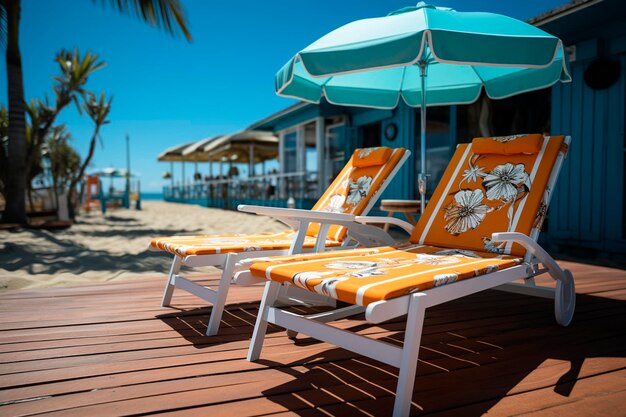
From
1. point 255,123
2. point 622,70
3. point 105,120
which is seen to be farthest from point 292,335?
point 255,123

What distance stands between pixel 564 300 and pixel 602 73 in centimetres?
377

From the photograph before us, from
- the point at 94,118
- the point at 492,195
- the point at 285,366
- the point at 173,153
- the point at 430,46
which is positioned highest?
the point at 94,118

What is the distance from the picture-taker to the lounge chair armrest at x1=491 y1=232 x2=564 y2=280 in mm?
1848

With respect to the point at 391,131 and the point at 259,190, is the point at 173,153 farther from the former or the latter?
the point at 391,131

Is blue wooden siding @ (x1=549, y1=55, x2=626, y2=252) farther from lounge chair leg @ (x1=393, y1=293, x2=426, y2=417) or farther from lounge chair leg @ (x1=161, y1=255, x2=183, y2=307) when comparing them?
lounge chair leg @ (x1=161, y1=255, x2=183, y2=307)

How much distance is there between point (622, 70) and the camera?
4766 millimetres

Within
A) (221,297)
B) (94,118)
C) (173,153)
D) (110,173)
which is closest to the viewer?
(221,297)

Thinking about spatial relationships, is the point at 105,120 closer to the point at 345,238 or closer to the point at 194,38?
the point at 194,38

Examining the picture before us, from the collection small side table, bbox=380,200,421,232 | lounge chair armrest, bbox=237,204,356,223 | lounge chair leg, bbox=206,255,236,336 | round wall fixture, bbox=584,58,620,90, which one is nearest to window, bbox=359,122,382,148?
round wall fixture, bbox=584,58,620,90

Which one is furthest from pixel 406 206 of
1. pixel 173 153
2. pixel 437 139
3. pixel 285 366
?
pixel 173 153

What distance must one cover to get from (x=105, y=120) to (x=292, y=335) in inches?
395

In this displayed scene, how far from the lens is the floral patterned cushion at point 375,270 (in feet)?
4.59

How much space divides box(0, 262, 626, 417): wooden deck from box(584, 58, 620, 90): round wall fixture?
319 cm

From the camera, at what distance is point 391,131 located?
315 inches
